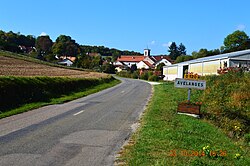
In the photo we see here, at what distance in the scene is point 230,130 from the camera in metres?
14.5

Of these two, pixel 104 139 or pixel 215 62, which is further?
pixel 215 62

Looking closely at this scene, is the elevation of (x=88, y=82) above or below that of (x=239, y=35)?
below

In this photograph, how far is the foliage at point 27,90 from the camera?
16.6 metres

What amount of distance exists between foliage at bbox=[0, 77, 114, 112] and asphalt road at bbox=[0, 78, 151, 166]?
2.75m

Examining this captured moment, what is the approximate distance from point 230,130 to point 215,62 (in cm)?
2820

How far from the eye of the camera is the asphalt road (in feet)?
23.7

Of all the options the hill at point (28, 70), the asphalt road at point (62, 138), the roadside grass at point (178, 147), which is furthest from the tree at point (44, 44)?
the roadside grass at point (178, 147)

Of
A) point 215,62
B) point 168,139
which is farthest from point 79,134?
point 215,62

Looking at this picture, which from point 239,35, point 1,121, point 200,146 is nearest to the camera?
point 200,146

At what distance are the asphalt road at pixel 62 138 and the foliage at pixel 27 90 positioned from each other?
2748 mm

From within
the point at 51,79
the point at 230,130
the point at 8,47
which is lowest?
the point at 230,130

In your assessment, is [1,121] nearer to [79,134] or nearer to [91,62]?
[79,134]

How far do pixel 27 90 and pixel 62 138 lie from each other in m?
10.6
